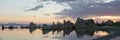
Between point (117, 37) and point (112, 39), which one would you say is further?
point (117, 37)

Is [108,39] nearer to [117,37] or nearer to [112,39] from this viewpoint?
[112,39]

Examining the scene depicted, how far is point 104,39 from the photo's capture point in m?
53.2

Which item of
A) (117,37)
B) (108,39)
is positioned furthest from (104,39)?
(117,37)

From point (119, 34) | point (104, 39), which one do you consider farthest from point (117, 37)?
→ point (104, 39)

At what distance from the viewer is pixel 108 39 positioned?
181 feet

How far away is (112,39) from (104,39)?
362cm

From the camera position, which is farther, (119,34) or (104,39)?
(119,34)

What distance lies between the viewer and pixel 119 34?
5741 cm

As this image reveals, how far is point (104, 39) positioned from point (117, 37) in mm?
7963

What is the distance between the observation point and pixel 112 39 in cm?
5638

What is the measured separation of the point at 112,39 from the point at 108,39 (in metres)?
1.35

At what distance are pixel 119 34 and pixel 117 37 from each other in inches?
124

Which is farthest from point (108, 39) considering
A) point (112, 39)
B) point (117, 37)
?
point (117, 37)

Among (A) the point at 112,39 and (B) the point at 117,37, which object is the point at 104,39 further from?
(B) the point at 117,37
